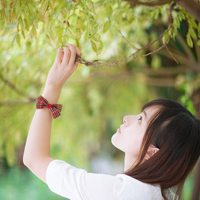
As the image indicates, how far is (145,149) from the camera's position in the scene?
72 centimetres

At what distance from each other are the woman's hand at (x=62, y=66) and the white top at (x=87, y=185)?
0.20 m

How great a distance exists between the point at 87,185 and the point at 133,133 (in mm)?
200

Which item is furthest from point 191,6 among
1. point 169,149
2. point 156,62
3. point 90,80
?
point 90,80

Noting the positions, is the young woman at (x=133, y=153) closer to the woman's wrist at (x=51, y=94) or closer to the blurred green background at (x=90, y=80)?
the woman's wrist at (x=51, y=94)

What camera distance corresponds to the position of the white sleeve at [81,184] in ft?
2.05

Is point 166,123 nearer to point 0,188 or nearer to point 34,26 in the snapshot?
point 34,26

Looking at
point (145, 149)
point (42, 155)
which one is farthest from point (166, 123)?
point (42, 155)

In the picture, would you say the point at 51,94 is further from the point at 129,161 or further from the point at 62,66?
the point at 129,161

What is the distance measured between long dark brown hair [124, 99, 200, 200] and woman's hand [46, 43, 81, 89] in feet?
0.85

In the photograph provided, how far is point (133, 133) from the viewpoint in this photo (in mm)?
750

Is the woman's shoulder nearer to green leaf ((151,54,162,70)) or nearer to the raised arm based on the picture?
the raised arm

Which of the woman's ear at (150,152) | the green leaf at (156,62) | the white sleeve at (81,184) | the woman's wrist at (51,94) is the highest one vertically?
the green leaf at (156,62)

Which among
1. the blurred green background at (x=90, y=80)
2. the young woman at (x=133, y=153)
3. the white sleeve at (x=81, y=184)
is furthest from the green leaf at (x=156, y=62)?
the white sleeve at (x=81, y=184)

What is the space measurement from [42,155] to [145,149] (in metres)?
0.26
